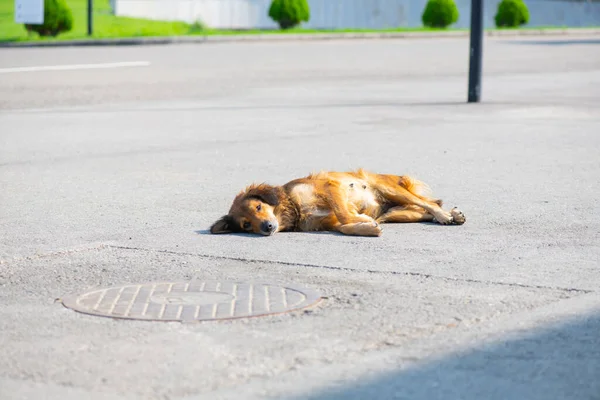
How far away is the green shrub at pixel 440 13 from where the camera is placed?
1754 inches

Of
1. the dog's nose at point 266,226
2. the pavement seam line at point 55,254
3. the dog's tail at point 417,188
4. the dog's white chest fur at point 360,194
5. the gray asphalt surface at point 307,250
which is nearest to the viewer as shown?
the gray asphalt surface at point 307,250

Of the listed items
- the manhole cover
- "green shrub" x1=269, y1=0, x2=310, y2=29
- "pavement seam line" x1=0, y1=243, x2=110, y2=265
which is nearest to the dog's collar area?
"pavement seam line" x1=0, y1=243, x2=110, y2=265

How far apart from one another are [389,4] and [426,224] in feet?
138

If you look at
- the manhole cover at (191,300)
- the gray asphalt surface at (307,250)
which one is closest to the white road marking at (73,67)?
the gray asphalt surface at (307,250)

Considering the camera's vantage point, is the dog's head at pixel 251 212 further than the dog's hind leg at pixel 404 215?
No

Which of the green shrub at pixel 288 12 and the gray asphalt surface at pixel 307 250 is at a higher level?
the green shrub at pixel 288 12

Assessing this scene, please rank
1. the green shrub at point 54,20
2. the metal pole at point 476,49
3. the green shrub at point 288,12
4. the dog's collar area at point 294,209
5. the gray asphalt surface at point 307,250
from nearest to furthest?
the gray asphalt surface at point 307,250 < the dog's collar area at point 294,209 < the metal pole at point 476,49 < the green shrub at point 54,20 < the green shrub at point 288,12

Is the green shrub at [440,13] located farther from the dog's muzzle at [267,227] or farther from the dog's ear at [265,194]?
the dog's muzzle at [267,227]

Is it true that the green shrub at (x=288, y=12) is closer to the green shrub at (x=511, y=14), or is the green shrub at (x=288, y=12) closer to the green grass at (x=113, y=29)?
the green grass at (x=113, y=29)

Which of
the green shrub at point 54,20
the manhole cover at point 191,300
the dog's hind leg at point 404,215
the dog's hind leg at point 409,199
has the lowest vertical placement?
the manhole cover at point 191,300

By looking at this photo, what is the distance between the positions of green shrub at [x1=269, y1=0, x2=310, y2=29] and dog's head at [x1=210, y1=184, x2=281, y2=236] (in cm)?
3339

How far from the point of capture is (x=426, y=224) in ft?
28.2

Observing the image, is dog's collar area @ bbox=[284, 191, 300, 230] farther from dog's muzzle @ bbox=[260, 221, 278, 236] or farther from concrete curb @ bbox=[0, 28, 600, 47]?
concrete curb @ bbox=[0, 28, 600, 47]

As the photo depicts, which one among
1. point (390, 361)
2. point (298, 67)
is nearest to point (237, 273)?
point (390, 361)
